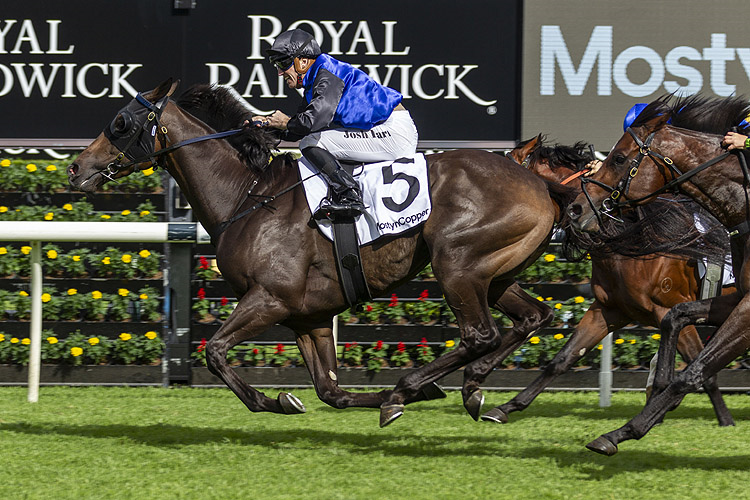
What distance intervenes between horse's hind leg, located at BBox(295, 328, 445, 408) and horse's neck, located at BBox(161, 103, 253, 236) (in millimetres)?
687

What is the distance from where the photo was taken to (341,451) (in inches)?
169

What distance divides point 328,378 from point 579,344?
145cm

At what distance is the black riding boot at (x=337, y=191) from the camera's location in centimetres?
423

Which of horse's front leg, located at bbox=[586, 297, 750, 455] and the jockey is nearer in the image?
horse's front leg, located at bbox=[586, 297, 750, 455]

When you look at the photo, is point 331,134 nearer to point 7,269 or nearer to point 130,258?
point 130,258

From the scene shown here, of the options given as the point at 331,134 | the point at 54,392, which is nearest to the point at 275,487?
the point at 331,134

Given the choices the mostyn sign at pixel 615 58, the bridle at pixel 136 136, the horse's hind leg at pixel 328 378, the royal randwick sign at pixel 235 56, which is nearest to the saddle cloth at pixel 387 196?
the horse's hind leg at pixel 328 378

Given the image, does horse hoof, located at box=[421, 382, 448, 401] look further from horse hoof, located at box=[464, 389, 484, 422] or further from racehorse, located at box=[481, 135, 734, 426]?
racehorse, located at box=[481, 135, 734, 426]

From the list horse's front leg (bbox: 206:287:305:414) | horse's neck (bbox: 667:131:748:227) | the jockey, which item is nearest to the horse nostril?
horse's neck (bbox: 667:131:748:227)

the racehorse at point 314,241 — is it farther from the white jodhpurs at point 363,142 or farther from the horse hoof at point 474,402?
the white jodhpurs at point 363,142

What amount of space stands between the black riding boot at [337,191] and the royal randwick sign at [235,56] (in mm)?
2789

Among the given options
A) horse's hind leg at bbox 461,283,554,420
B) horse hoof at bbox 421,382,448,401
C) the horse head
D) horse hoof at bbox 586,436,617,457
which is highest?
the horse head

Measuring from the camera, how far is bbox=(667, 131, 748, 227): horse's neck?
4.03 metres

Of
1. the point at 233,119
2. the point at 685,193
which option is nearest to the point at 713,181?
the point at 685,193
